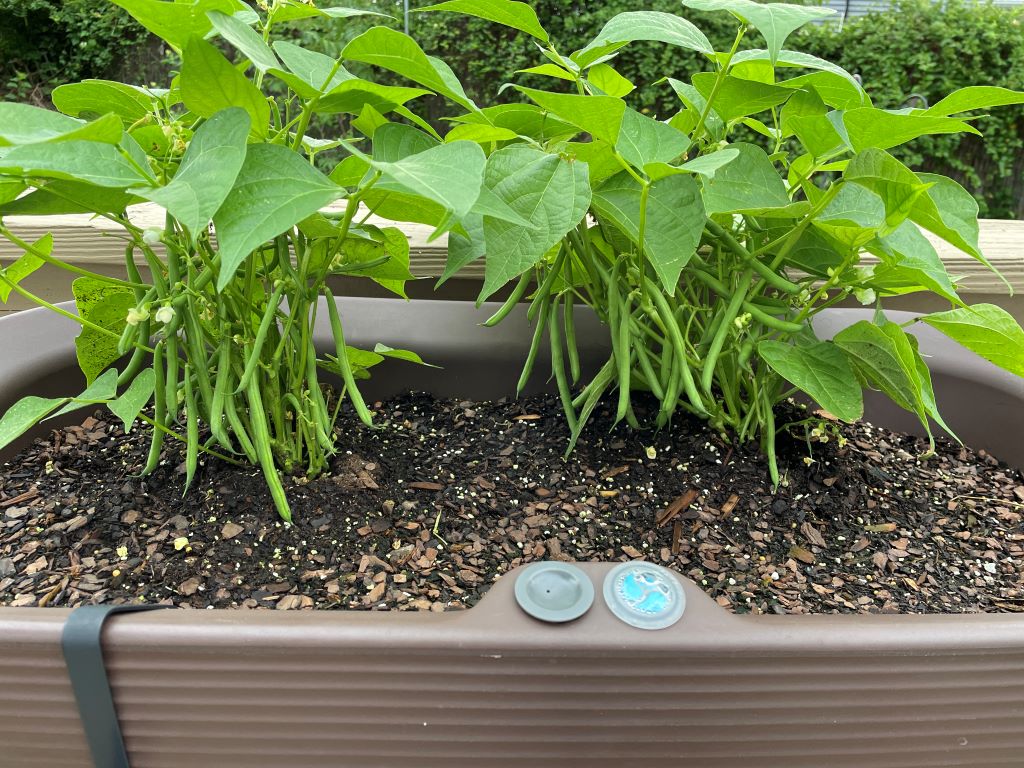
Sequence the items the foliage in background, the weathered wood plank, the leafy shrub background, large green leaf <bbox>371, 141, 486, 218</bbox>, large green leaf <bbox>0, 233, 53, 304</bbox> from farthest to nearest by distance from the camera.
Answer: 1. the foliage in background
2. the leafy shrub background
3. the weathered wood plank
4. large green leaf <bbox>0, 233, 53, 304</bbox>
5. large green leaf <bbox>371, 141, 486, 218</bbox>

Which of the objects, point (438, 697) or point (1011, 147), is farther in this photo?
point (1011, 147)

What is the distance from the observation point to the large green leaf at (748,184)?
1.44 ft

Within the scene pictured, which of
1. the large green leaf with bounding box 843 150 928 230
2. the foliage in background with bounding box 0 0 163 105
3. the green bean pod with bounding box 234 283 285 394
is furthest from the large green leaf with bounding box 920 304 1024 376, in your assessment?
the foliage in background with bounding box 0 0 163 105

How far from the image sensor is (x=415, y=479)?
0.61 metres

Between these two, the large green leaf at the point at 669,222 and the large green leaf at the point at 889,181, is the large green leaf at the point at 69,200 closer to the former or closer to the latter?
the large green leaf at the point at 669,222

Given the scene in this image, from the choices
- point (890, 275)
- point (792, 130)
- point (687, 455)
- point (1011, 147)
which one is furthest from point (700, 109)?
point (1011, 147)

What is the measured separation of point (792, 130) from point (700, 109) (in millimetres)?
79

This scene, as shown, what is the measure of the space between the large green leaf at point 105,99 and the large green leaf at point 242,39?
0.51 feet

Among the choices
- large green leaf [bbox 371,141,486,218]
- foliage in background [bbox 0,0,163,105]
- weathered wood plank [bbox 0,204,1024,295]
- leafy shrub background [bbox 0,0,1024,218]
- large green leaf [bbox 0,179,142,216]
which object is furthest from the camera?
foliage in background [bbox 0,0,163,105]

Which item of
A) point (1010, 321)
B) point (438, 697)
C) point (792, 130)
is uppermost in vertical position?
point (792, 130)

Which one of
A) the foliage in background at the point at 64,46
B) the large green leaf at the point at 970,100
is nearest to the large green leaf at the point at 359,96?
the large green leaf at the point at 970,100

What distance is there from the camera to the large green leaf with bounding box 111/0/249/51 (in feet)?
1.13

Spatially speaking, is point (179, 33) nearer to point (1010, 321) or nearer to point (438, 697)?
point (438, 697)

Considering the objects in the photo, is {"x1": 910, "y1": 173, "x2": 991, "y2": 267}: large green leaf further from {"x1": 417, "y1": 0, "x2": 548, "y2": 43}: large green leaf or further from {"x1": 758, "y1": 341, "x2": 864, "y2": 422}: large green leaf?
{"x1": 417, "y1": 0, "x2": 548, "y2": 43}: large green leaf
